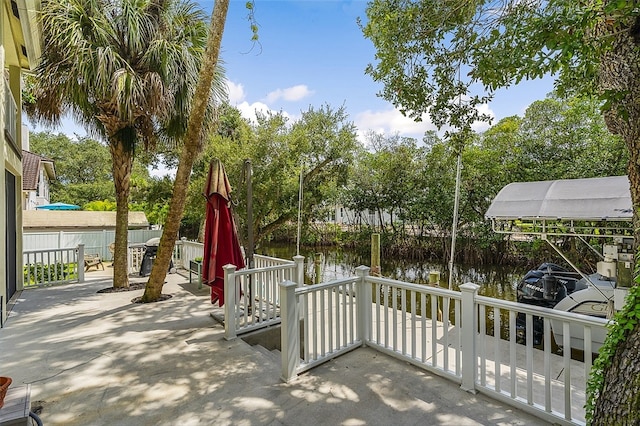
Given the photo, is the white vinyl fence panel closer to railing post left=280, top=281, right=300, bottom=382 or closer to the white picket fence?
the white picket fence

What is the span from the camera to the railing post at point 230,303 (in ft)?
12.8

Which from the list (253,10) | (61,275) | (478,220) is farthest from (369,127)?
(61,275)

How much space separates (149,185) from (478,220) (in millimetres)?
13790

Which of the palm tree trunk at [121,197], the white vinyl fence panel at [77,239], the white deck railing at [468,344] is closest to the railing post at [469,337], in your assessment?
the white deck railing at [468,344]

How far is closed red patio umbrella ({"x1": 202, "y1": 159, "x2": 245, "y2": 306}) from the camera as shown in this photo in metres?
4.38

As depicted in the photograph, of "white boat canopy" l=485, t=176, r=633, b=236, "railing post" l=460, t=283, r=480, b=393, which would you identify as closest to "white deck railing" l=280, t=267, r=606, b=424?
"railing post" l=460, t=283, r=480, b=393

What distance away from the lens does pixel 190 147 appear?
4984 mm

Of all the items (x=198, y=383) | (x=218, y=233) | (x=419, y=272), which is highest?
A: (x=218, y=233)

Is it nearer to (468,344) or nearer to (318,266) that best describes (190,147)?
(468,344)

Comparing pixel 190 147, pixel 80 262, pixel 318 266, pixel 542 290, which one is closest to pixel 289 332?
pixel 190 147

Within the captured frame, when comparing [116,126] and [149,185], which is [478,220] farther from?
[149,185]

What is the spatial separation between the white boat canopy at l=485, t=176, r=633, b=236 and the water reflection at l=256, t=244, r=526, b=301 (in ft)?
15.4

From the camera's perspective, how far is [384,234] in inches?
596

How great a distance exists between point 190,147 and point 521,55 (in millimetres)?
4376
